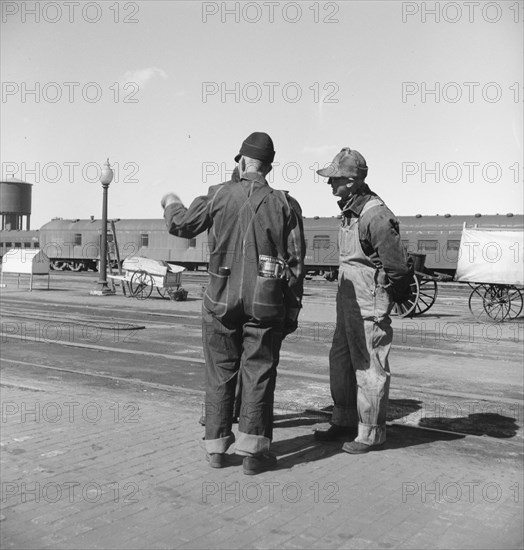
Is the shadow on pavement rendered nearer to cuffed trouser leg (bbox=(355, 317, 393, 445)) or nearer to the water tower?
cuffed trouser leg (bbox=(355, 317, 393, 445))

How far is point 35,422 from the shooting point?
5.64m

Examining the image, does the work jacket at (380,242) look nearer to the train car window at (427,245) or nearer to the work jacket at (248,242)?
the work jacket at (248,242)

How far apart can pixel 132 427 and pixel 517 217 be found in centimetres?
3070

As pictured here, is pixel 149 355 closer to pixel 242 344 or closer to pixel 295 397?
pixel 295 397

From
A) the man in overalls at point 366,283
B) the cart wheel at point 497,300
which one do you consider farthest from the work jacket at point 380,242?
the cart wheel at point 497,300

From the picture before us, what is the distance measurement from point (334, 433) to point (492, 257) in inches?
487

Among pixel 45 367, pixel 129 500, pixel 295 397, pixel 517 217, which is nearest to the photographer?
pixel 129 500

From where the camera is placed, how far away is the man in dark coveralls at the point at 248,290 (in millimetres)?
4410

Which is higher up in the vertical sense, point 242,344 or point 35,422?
point 242,344

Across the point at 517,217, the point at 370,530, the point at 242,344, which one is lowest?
the point at 370,530

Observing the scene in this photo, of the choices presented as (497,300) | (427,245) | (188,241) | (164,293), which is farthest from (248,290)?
(188,241)

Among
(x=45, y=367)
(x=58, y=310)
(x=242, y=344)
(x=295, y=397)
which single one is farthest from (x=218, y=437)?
(x=58, y=310)

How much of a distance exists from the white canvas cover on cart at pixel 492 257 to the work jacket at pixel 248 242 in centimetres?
1280

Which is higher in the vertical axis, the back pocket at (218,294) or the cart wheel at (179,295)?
the back pocket at (218,294)
